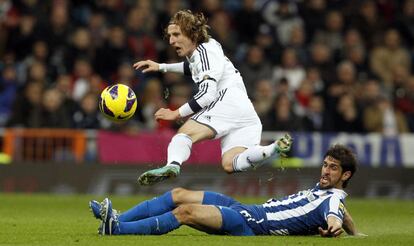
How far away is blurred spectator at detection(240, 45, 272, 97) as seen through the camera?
19.9 metres

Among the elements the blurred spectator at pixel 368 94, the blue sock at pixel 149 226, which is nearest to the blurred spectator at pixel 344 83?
the blurred spectator at pixel 368 94

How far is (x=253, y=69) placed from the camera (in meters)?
20.0

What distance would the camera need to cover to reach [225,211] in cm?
973

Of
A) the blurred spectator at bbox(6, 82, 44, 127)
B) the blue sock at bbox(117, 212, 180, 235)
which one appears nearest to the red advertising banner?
the blurred spectator at bbox(6, 82, 44, 127)

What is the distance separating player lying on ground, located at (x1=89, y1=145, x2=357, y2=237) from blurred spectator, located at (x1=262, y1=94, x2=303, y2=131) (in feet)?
28.6

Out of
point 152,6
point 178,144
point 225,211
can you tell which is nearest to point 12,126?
point 152,6

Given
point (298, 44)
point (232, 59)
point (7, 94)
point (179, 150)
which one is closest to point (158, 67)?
point (179, 150)

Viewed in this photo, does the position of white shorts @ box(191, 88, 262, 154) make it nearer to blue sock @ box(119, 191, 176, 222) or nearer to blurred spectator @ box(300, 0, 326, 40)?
blue sock @ box(119, 191, 176, 222)

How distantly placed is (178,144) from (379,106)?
951 cm

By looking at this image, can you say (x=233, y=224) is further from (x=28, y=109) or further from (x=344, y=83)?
(x=344, y=83)

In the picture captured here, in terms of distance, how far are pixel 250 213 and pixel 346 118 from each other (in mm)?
9911

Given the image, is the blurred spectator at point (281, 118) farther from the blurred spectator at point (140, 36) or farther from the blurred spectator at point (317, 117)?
the blurred spectator at point (140, 36)

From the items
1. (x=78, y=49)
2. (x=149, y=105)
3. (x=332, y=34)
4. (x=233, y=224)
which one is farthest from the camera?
(x=332, y=34)

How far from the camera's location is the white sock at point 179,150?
10750 mm
